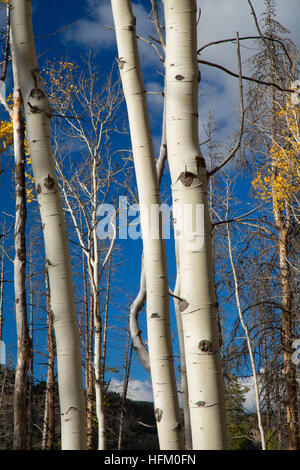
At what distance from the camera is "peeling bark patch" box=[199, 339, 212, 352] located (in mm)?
1510

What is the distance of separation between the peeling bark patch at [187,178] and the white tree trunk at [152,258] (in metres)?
0.93

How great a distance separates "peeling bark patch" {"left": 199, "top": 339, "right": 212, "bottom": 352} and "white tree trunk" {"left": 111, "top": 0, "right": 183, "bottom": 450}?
1.09 meters

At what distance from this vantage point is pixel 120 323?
12523 mm

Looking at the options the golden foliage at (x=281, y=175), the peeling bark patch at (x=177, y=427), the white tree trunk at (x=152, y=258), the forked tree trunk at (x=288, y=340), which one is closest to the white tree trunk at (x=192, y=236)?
the white tree trunk at (x=152, y=258)

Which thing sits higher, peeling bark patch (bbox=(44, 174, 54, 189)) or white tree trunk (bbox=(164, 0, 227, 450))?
peeling bark patch (bbox=(44, 174, 54, 189))

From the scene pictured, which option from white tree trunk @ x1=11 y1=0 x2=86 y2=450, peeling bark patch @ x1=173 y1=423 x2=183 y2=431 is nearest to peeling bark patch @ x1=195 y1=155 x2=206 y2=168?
white tree trunk @ x1=11 y1=0 x2=86 y2=450

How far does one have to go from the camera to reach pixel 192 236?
1.60 meters

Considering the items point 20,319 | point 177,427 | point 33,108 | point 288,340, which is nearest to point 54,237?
point 33,108

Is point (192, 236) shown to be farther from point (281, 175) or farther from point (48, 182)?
point (281, 175)

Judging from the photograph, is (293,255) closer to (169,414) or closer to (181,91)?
(169,414)

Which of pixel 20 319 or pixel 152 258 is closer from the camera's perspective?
pixel 152 258

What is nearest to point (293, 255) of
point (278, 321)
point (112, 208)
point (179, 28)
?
point (278, 321)

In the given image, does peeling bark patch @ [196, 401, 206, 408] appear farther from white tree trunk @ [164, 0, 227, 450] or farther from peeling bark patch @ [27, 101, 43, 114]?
peeling bark patch @ [27, 101, 43, 114]

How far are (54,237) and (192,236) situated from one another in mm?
1018
